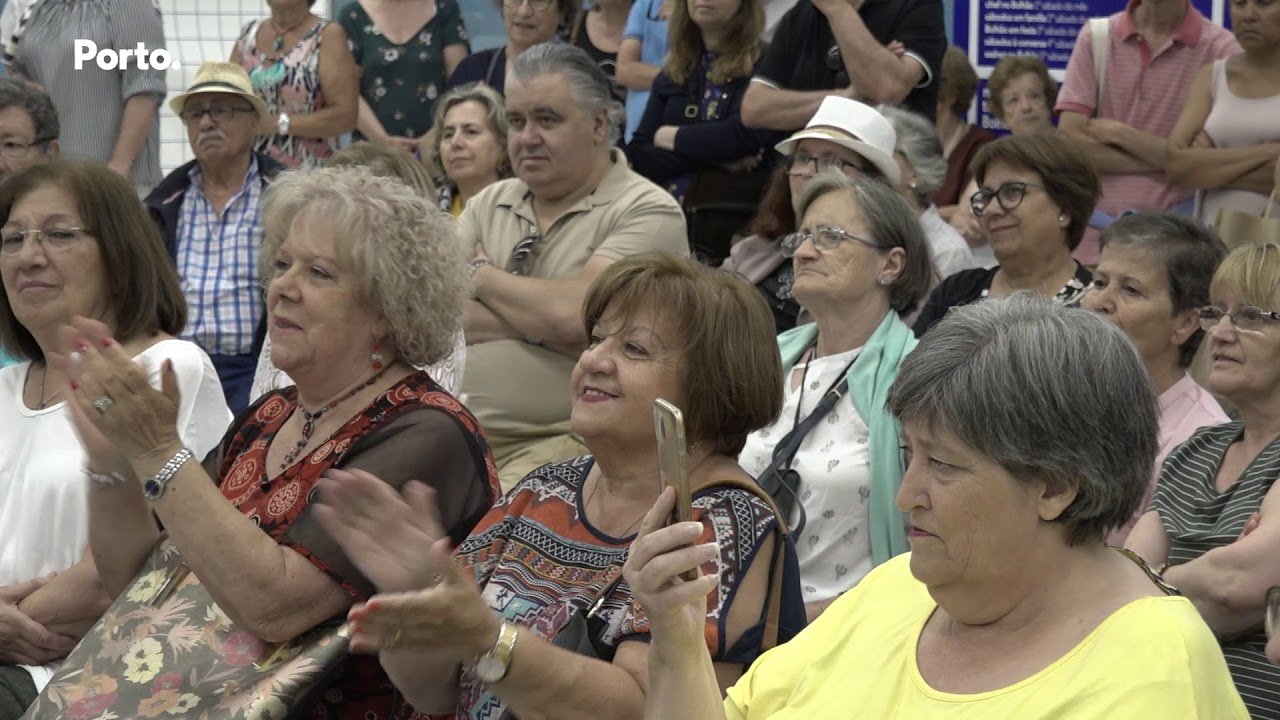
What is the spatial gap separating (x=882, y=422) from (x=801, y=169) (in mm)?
1368

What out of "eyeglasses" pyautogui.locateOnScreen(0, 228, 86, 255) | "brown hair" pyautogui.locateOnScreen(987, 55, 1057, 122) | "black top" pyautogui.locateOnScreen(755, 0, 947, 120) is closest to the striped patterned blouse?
"black top" pyautogui.locateOnScreen(755, 0, 947, 120)

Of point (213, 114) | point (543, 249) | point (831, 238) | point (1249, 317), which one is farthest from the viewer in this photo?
point (213, 114)

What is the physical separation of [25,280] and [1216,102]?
411 cm

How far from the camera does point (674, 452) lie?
223 centimetres

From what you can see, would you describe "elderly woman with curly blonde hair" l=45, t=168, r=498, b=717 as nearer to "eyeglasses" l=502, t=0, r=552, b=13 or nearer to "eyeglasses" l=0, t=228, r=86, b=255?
"eyeglasses" l=0, t=228, r=86, b=255

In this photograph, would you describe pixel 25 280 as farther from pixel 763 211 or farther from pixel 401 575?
pixel 763 211

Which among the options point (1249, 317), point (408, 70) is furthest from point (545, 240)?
point (408, 70)

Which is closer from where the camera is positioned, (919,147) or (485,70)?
(919,147)

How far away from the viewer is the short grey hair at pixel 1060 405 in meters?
2.18

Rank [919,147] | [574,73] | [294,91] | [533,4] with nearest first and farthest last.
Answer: [574,73] → [919,147] → [533,4] → [294,91]

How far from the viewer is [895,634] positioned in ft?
7.94

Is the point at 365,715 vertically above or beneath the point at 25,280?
beneath

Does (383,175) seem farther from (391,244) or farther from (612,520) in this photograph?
(612,520)

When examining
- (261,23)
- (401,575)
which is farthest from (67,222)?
(261,23)
